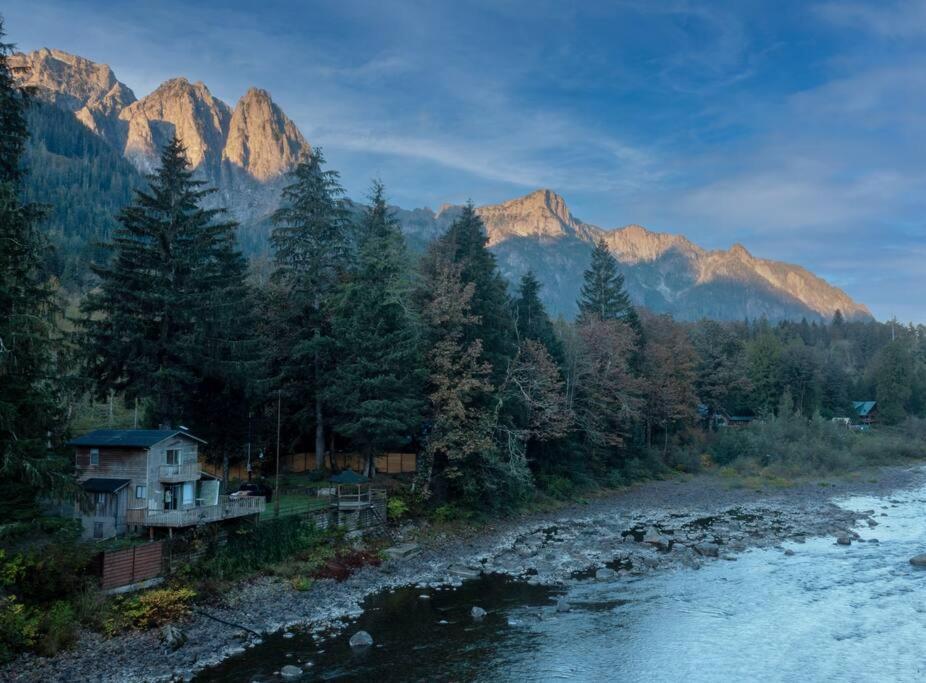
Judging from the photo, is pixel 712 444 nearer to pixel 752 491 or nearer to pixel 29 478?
pixel 752 491

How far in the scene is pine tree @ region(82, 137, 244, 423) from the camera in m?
30.8

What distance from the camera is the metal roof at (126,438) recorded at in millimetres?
25938

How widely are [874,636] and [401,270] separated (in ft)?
95.8

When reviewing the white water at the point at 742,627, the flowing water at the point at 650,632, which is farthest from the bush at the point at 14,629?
the white water at the point at 742,627

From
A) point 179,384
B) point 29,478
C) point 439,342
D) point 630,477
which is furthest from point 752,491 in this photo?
point 29,478

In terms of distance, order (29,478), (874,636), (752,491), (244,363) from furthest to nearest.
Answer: (752,491)
(244,363)
(874,636)
(29,478)

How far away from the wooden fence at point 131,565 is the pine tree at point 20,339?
3210 mm

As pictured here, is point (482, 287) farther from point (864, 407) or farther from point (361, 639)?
point (864, 407)

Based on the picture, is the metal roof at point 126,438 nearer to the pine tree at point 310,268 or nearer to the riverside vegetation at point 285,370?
the riverside vegetation at point 285,370

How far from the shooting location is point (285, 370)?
1535 inches

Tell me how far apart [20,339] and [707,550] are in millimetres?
32243

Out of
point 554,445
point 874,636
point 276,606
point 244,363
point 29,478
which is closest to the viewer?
point 29,478

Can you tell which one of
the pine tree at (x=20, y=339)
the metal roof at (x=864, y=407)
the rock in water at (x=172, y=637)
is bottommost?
the rock in water at (x=172, y=637)

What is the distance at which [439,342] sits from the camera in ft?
127
